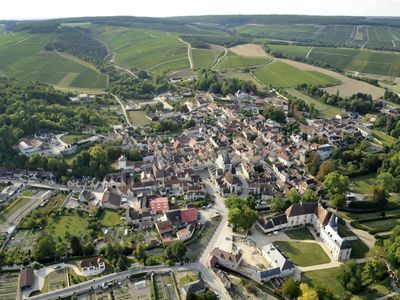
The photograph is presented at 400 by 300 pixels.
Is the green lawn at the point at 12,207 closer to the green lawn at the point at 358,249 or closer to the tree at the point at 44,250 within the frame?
the tree at the point at 44,250

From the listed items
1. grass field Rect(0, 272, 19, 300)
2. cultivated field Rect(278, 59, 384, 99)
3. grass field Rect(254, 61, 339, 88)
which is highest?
grass field Rect(254, 61, 339, 88)

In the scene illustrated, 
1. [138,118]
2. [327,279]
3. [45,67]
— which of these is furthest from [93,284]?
[45,67]

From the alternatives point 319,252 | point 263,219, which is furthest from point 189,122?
point 319,252

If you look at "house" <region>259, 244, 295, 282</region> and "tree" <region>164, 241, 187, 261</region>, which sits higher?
"tree" <region>164, 241, 187, 261</region>

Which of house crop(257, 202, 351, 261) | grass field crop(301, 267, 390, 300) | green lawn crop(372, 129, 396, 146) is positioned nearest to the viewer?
grass field crop(301, 267, 390, 300)

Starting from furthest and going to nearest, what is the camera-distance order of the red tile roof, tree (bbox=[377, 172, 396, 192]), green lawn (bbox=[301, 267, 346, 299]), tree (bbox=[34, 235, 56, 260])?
1. tree (bbox=[377, 172, 396, 192])
2. the red tile roof
3. tree (bbox=[34, 235, 56, 260])
4. green lawn (bbox=[301, 267, 346, 299])

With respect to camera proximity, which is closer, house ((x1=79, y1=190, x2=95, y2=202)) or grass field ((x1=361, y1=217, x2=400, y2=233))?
grass field ((x1=361, y1=217, x2=400, y2=233))

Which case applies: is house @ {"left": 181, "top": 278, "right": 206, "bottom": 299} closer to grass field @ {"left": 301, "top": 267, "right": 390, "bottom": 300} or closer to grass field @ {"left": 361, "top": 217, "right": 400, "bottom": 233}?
grass field @ {"left": 301, "top": 267, "right": 390, "bottom": 300}

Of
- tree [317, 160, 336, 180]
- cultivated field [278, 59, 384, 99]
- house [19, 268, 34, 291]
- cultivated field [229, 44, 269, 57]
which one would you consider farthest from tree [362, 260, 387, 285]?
cultivated field [229, 44, 269, 57]
